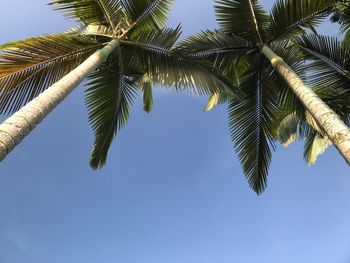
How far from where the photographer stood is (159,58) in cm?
950

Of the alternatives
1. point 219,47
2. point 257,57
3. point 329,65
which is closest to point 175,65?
point 219,47

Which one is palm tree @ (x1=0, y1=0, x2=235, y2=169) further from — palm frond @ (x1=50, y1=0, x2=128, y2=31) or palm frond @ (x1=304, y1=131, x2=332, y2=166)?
palm frond @ (x1=304, y1=131, x2=332, y2=166)

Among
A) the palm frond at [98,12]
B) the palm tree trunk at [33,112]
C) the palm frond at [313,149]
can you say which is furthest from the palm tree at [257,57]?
the palm frond at [313,149]

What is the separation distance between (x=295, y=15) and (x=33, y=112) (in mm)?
7006

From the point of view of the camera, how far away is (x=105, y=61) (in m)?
9.56

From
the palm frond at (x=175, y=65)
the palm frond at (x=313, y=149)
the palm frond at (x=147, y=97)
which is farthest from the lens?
the palm frond at (x=313, y=149)

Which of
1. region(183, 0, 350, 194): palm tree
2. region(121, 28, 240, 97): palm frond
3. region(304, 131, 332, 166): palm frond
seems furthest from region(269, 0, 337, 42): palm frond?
region(304, 131, 332, 166): palm frond

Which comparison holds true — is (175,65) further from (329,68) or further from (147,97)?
(329,68)

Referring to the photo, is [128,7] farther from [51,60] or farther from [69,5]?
[51,60]

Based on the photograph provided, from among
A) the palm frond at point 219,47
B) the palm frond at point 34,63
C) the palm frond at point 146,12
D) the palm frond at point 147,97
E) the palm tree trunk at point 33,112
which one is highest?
the palm frond at point 146,12

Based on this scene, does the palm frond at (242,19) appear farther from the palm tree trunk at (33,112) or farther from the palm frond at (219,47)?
the palm tree trunk at (33,112)

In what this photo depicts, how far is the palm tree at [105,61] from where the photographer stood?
7.36 meters

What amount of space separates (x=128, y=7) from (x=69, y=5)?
143 centimetres

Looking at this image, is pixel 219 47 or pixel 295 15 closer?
pixel 295 15
